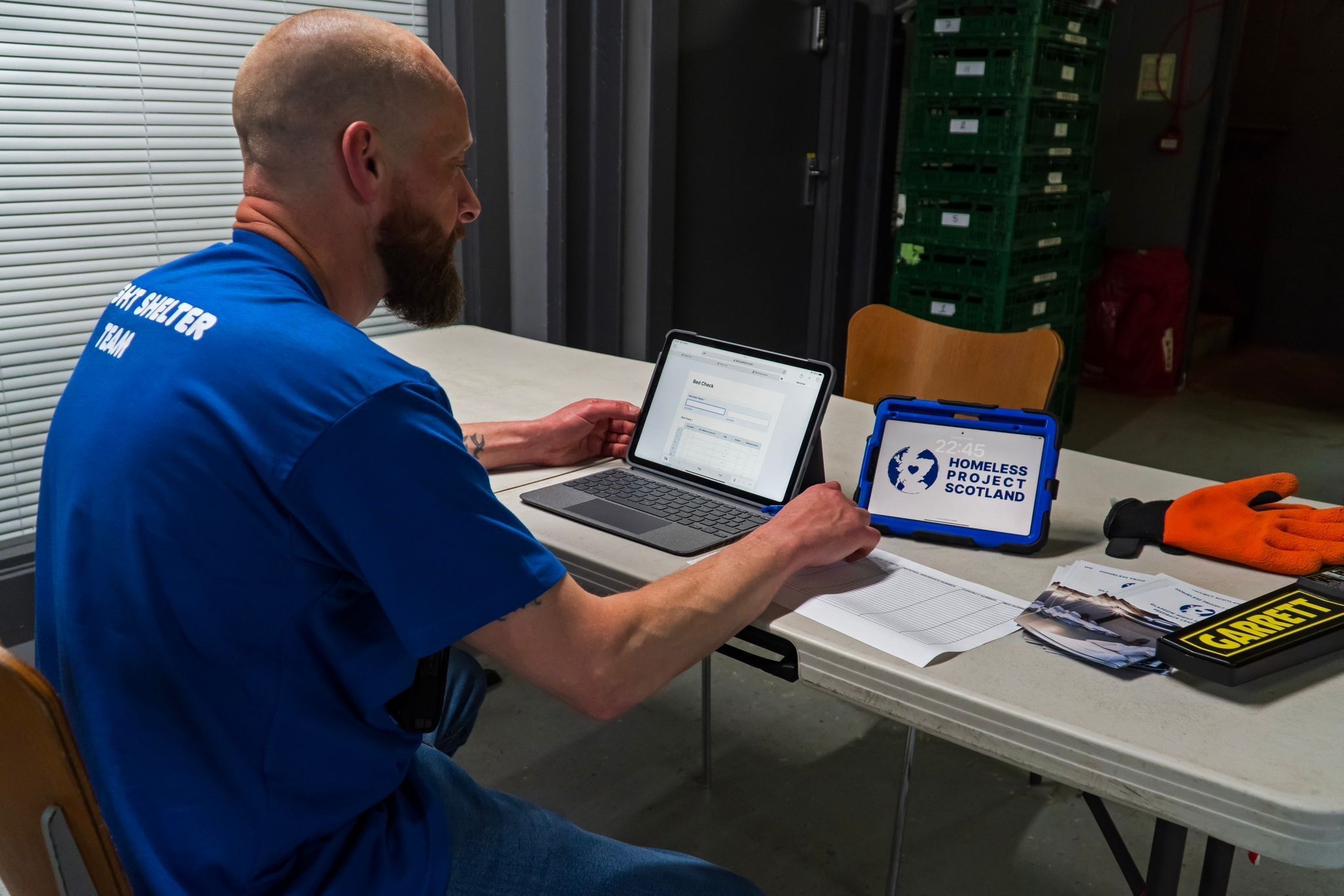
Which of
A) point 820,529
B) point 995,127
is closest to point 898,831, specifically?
point 820,529

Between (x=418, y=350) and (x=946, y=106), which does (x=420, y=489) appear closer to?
(x=418, y=350)

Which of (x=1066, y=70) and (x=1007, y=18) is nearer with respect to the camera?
(x=1007, y=18)

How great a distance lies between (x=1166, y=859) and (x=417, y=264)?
3.39ft

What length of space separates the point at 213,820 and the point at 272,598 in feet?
0.62

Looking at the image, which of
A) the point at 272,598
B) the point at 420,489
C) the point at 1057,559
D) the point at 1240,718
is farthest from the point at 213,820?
the point at 1057,559

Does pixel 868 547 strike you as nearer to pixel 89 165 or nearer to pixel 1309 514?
pixel 1309 514

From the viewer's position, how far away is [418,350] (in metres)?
2.51

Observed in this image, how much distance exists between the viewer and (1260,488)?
1.44m

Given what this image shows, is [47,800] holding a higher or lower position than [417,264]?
lower

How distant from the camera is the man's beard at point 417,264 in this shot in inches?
43.8

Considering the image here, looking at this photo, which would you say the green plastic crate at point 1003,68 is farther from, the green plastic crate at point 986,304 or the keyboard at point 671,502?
the keyboard at point 671,502

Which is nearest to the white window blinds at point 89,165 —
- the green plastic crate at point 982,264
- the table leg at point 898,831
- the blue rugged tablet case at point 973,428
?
the blue rugged tablet case at point 973,428

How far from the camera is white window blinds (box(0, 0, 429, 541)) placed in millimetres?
2227

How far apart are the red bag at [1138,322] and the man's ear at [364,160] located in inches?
190
